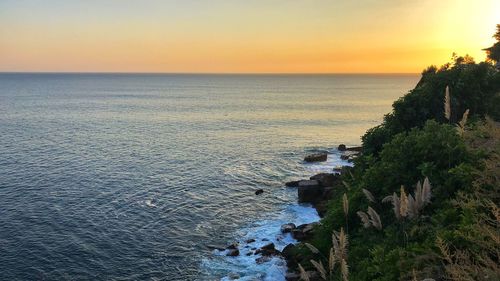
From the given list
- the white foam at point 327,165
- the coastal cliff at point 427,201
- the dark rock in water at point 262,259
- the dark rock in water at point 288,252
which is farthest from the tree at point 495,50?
the dark rock in water at point 262,259

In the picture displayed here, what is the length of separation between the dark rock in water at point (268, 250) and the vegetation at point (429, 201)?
3.70m

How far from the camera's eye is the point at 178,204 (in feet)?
138

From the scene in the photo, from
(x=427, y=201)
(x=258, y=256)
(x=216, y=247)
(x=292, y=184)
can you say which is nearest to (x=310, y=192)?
(x=292, y=184)

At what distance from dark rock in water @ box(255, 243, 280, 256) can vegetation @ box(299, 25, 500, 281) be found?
3700 millimetres

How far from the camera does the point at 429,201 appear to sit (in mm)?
15141

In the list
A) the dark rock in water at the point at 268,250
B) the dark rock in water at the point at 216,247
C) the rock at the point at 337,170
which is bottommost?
the dark rock in water at the point at 216,247

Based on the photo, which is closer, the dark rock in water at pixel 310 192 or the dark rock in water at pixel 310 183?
the dark rock in water at pixel 310 192

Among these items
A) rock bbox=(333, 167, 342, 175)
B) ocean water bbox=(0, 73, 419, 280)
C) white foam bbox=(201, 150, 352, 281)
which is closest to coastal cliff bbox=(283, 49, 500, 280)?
white foam bbox=(201, 150, 352, 281)

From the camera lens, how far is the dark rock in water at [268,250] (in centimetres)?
3102

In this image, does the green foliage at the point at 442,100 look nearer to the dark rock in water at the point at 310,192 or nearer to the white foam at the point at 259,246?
the white foam at the point at 259,246

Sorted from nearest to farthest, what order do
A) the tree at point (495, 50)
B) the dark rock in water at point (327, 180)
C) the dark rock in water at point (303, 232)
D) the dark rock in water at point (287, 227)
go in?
the dark rock in water at point (303, 232)
the dark rock in water at point (287, 227)
the dark rock in water at point (327, 180)
the tree at point (495, 50)

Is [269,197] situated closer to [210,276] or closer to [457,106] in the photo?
[210,276]

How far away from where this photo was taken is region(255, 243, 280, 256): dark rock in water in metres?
31.0

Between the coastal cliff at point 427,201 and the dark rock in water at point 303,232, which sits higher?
the coastal cliff at point 427,201
